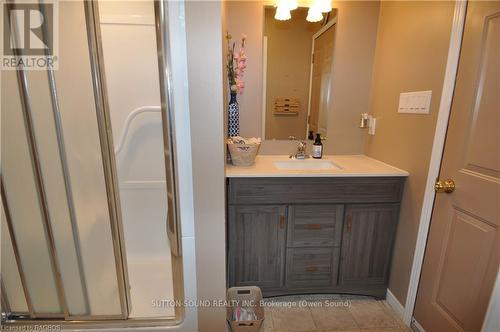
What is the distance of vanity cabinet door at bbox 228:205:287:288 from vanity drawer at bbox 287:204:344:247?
0.06 metres

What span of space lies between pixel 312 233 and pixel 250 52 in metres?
1.34

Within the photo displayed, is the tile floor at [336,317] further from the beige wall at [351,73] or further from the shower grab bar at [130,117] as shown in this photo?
the shower grab bar at [130,117]

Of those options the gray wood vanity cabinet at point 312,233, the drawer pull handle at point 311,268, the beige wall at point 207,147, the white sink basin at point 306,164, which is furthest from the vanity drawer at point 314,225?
the beige wall at point 207,147

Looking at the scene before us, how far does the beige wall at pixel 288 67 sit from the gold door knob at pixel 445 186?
3.20 feet

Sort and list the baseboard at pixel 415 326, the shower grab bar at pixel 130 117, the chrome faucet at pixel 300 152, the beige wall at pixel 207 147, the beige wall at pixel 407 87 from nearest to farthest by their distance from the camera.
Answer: the beige wall at pixel 207 147
the beige wall at pixel 407 87
the baseboard at pixel 415 326
the shower grab bar at pixel 130 117
the chrome faucet at pixel 300 152

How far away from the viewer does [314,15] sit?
1.72 meters

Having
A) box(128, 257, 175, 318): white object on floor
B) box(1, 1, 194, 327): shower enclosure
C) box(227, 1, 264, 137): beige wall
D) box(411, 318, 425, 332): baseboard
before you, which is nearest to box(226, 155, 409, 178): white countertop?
box(227, 1, 264, 137): beige wall

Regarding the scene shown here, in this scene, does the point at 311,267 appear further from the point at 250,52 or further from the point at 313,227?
the point at 250,52

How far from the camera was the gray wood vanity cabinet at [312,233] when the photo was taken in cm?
147

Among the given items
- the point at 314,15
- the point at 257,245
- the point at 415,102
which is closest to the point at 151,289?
the point at 257,245

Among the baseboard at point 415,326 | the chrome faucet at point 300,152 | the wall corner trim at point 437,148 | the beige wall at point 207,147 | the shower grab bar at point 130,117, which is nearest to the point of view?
the beige wall at point 207,147

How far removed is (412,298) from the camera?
144 centimetres

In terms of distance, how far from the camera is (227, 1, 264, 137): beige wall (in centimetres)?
171

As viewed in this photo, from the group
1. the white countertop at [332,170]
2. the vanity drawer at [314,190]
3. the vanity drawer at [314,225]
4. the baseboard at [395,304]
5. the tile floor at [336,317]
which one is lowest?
the tile floor at [336,317]
